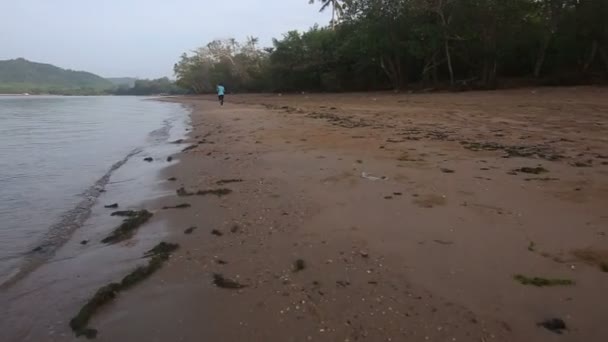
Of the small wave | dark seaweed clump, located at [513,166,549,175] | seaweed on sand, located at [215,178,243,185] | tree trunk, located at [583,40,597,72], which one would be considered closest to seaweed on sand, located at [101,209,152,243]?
the small wave

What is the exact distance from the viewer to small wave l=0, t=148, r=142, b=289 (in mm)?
3902

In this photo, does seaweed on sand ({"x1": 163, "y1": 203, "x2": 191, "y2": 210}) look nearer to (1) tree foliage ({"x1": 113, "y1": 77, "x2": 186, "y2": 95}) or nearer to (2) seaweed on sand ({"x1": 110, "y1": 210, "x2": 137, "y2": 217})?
(2) seaweed on sand ({"x1": 110, "y1": 210, "x2": 137, "y2": 217})

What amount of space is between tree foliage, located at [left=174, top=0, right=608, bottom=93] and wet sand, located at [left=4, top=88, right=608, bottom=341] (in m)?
19.4

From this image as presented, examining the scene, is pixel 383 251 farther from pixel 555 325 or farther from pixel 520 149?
pixel 520 149

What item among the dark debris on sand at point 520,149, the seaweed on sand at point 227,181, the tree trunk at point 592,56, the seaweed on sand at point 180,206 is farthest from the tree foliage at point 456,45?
the seaweed on sand at point 180,206

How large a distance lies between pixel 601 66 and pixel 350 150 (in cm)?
2370

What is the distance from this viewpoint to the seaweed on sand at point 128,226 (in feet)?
14.8

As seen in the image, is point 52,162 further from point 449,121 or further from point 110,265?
point 449,121

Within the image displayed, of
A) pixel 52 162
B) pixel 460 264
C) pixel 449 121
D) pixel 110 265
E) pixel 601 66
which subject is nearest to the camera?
pixel 460 264

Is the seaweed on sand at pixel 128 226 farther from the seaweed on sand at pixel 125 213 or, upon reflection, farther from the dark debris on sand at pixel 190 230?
the dark debris on sand at pixel 190 230

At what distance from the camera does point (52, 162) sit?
32.5ft

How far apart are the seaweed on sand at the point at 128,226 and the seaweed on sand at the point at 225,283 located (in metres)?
1.70

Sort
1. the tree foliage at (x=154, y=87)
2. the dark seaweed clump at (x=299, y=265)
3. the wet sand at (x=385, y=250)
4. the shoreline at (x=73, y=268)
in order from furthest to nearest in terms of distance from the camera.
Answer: the tree foliage at (x=154, y=87)
the dark seaweed clump at (x=299, y=265)
the shoreline at (x=73, y=268)
the wet sand at (x=385, y=250)

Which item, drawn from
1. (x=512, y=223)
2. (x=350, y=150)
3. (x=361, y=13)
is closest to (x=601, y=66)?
(x=361, y=13)
